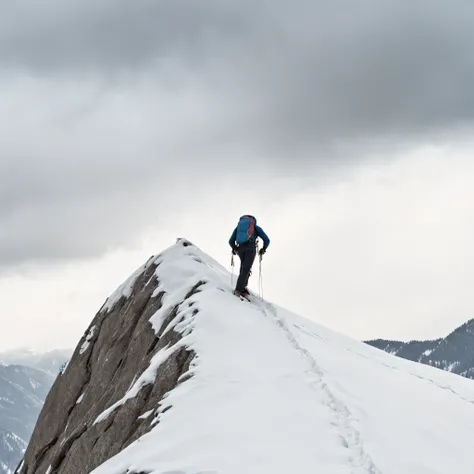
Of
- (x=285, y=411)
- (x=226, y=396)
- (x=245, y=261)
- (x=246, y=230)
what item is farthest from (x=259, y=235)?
(x=285, y=411)

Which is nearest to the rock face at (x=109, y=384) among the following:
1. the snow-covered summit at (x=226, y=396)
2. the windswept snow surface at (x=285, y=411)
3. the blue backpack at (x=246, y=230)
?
the snow-covered summit at (x=226, y=396)

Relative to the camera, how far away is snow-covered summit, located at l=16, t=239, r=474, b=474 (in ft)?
35.0

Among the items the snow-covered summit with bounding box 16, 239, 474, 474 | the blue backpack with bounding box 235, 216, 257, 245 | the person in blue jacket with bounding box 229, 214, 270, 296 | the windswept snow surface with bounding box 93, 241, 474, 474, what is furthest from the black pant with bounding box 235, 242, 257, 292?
the windswept snow surface with bounding box 93, 241, 474, 474

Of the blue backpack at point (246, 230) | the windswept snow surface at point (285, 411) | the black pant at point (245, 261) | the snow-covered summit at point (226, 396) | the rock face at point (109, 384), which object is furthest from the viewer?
the blue backpack at point (246, 230)

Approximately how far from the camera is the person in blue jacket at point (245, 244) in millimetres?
23750

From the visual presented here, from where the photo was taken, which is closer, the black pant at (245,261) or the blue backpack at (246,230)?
the black pant at (245,261)

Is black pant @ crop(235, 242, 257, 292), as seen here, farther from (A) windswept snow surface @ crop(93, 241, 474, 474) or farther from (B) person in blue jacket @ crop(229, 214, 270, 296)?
(A) windswept snow surface @ crop(93, 241, 474, 474)

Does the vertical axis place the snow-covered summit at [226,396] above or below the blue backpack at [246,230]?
below

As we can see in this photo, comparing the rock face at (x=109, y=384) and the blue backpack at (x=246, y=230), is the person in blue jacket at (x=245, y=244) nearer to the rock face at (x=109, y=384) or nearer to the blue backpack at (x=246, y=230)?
the blue backpack at (x=246, y=230)

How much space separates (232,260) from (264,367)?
33.6 ft

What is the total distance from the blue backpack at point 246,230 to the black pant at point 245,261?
0.23 m

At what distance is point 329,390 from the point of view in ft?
46.3

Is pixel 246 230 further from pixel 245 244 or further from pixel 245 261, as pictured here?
pixel 245 261

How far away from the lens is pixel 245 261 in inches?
941
